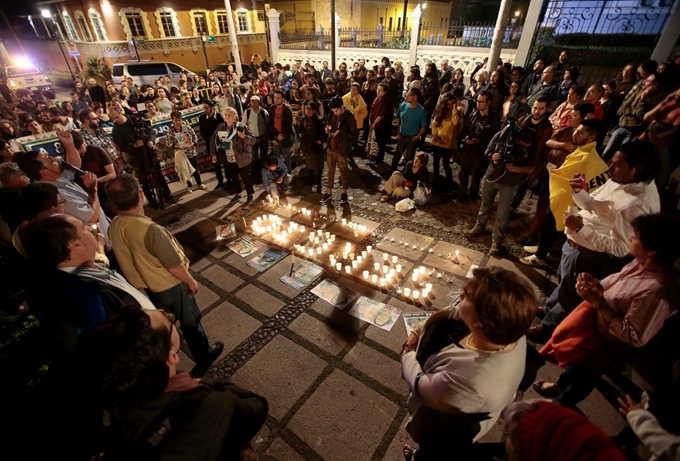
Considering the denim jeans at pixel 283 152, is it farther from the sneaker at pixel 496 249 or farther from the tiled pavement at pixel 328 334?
the sneaker at pixel 496 249

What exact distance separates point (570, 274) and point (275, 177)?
589 cm

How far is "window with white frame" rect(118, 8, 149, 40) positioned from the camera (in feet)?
76.3

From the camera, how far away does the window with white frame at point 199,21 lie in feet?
88.1

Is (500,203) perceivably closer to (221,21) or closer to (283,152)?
(283,152)

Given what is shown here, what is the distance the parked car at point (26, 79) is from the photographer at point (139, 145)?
19438 mm

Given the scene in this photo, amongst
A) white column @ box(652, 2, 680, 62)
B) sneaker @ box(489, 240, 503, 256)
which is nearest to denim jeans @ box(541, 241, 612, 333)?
sneaker @ box(489, 240, 503, 256)

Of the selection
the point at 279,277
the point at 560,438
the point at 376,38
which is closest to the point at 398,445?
the point at 560,438

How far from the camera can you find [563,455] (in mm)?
1142

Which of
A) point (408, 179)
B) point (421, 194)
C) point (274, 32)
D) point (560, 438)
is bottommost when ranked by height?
point (421, 194)

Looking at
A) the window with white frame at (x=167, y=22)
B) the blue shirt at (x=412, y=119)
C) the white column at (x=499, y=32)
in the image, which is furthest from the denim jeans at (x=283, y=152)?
the window with white frame at (x=167, y=22)

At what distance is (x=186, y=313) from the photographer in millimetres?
3195

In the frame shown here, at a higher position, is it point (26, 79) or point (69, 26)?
point (69, 26)

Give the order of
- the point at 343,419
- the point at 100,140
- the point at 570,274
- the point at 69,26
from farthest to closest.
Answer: the point at 69,26 < the point at 100,140 < the point at 570,274 < the point at 343,419

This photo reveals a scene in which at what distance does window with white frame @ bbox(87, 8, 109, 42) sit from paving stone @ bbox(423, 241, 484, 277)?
30.6 m
